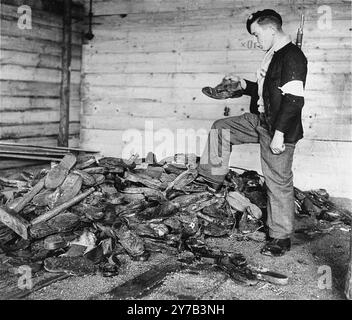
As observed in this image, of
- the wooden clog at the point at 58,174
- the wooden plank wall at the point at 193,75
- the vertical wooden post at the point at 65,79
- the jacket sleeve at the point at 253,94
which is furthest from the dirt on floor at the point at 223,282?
the vertical wooden post at the point at 65,79

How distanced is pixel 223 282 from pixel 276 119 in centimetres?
174

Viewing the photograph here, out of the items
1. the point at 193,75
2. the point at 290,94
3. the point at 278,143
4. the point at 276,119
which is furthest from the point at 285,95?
the point at 193,75

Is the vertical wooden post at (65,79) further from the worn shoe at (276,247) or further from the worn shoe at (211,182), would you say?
the worn shoe at (276,247)

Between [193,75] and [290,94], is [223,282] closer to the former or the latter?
[290,94]

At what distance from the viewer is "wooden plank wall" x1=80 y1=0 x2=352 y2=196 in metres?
7.02

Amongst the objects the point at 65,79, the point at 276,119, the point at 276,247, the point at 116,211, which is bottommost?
the point at 276,247

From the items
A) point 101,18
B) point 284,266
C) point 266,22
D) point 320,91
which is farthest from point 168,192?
point 101,18

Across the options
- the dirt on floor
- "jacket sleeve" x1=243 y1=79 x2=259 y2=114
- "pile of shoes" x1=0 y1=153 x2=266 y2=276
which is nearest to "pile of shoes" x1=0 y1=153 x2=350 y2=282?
"pile of shoes" x1=0 y1=153 x2=266 y2=276

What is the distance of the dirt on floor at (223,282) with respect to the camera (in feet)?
12.3

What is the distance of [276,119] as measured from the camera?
4.67 metres

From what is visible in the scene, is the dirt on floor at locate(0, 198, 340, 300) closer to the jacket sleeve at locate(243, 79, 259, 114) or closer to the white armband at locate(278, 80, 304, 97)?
the jacket sleeve at locate(243, 79, 259, 114)

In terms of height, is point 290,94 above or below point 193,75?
below

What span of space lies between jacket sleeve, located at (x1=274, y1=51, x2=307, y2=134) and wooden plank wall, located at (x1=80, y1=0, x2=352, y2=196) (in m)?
2.76
